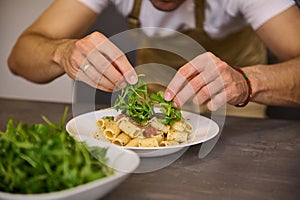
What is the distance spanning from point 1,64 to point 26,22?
33cm

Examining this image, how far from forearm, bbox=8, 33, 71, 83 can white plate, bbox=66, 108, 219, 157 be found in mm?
315

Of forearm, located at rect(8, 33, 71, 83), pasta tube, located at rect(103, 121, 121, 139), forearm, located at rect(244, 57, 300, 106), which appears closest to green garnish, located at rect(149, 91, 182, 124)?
pasta tube, located at rect(103, 121, 121, 139)

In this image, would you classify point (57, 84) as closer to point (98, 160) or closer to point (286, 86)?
point (286, 86)

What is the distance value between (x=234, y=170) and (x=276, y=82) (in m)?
0.46

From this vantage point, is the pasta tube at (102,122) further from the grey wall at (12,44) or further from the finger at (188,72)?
the grey wall at (12,44)

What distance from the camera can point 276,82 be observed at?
4.77 feet

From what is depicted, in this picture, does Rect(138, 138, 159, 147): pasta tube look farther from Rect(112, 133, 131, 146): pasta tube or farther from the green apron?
the green apron

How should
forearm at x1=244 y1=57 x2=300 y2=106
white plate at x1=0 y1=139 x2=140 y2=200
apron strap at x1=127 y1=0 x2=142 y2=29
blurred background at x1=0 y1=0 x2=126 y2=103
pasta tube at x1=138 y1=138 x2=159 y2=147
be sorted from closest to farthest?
white plate at x1=0 y1=139 x2=140 y2=200 → pasta tube at x1=138 y1=138 x2=159 y2=147 → forearm at x1=244 y1=57 x2=300 y2=106 → apron strap at x1=127 y1=0 x2=142 y2=29 → blurred background at x1=0 y1=0 x2=126 y2=103

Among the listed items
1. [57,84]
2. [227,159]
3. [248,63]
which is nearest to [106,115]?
[227,159]

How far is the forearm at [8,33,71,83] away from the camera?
4.99 ft

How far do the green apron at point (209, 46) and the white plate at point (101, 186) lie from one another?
0.94 m

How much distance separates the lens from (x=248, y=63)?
2010mm

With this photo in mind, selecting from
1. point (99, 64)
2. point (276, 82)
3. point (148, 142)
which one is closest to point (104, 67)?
point (99, 64)

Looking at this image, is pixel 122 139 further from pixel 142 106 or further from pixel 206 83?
pixel 206 83
